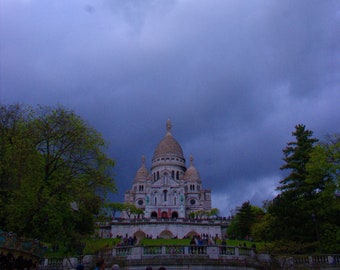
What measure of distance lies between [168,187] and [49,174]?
68.6 meters

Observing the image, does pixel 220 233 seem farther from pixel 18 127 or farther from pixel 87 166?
pixel 18 127

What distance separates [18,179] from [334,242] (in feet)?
83.8

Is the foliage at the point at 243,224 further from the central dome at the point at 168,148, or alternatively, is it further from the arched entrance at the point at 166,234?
the central dome at the point at 168,148

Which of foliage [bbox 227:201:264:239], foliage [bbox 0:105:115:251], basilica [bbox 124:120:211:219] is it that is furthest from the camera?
basilica [bbox 124:120:211:219]

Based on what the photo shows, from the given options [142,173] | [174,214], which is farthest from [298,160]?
[142,173]

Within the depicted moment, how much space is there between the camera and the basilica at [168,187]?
8725 centimetres

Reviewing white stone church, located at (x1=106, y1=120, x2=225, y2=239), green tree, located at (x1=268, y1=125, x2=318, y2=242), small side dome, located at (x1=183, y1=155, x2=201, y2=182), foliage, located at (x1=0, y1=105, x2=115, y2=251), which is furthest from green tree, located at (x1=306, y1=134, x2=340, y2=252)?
small side dome, located at (x1=183, y1=155, x2=201, y2=182)

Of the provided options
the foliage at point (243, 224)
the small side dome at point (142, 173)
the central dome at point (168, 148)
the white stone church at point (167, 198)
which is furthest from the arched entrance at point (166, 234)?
the central dome at point (168, 148)

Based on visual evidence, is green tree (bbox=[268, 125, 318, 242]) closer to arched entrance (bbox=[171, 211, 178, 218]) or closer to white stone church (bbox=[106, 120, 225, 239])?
white stone church (bbox=[106, 120, 225, 239])

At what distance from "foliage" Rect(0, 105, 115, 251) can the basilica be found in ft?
182

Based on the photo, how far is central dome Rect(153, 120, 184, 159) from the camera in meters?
107

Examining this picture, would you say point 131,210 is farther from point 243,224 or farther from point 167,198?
point 243,224

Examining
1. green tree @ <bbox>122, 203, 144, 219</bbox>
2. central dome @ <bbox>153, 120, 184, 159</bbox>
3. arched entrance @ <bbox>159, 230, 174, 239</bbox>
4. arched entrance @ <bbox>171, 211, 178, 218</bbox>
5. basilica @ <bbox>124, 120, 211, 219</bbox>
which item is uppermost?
central dome @ <bbox>153, 120, 184, 159</bbox>

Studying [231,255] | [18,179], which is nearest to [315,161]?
[231,255]
